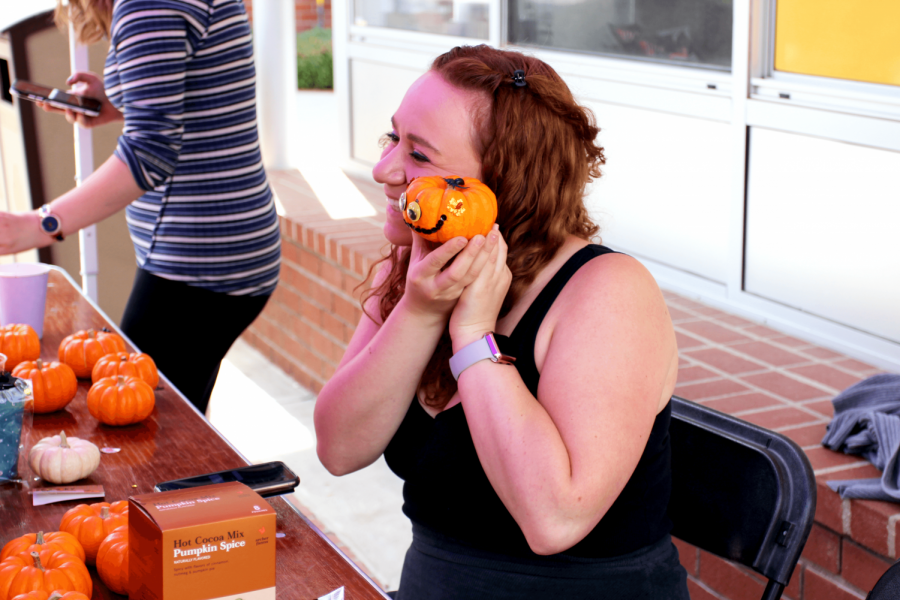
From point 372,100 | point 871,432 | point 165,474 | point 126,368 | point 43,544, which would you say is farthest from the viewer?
point 372,100

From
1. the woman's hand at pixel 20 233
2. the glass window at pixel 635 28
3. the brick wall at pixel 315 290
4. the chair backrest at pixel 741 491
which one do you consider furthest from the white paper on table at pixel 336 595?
the glass window at pixel 635 28

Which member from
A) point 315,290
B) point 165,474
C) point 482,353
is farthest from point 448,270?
point 315,290

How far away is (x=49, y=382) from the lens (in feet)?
5.40

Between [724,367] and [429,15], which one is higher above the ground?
[429,15]

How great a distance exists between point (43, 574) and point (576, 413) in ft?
2.18

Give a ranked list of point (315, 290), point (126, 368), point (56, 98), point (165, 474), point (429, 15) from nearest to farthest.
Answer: point (165, 474)
point (126, 368)
point (56, 98)
point (315, 290)
point (429, 15)

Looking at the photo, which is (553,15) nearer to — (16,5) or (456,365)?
(16,5)

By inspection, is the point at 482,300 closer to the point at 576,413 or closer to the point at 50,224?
the point at 576,413

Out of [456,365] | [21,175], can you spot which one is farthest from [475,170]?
[21,175]

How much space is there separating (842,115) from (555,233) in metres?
1.85

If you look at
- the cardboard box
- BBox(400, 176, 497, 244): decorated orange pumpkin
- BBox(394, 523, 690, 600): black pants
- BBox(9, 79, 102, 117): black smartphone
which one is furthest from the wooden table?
BBox(9, 79, 102, 117): black smartphone

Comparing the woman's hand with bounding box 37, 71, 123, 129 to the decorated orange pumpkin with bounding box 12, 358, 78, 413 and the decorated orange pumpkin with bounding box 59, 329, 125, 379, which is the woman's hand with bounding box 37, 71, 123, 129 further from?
the decorated orange pumpkin with bounding box 12, 358, 78, 413

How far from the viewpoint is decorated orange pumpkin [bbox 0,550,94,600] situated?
3.36 ft

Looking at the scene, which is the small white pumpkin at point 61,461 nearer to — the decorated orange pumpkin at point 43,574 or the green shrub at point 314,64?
the decorated orange pumpkin at point 43,574
